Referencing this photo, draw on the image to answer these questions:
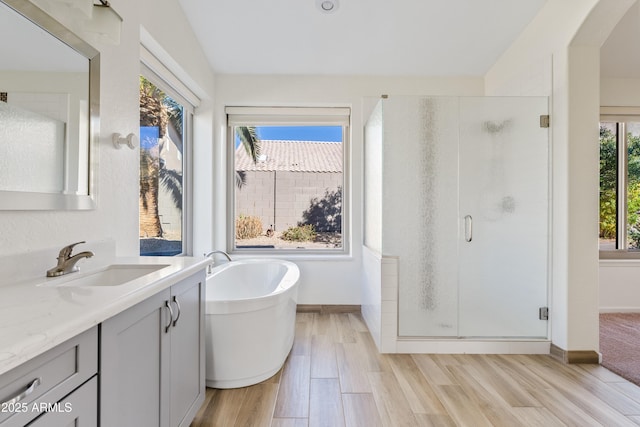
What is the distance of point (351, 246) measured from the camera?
3471 mm

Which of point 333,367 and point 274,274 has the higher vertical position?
point 274,274

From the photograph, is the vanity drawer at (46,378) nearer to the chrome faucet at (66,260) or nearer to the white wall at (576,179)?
the chrome faucet at (66,260)

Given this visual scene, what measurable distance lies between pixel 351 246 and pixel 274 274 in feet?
2.91

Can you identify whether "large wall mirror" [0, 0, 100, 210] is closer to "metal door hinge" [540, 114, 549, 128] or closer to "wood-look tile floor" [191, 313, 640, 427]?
"wood-look tile floor" [191, 313, 640, 427]

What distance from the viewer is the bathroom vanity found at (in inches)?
26.3

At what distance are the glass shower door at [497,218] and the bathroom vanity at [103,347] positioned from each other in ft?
6.82

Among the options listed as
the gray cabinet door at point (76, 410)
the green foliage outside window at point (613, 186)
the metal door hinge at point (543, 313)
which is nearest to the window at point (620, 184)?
the green foliage outside window at point (613, 186)

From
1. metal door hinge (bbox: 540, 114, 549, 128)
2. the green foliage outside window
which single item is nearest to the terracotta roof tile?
metal door hinge (bbox: 540, 114, 549, 128)

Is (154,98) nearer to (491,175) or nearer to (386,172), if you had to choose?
(386,172)

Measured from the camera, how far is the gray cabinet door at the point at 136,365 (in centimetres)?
92

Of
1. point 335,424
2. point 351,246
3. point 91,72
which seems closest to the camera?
point 91,72

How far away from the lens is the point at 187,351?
57.5 inches

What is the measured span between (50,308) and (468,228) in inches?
102

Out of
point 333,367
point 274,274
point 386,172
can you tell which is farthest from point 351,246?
point 333,367
